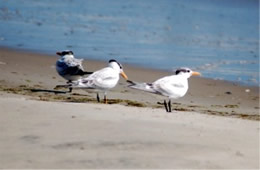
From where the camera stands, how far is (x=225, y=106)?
31.6 feet

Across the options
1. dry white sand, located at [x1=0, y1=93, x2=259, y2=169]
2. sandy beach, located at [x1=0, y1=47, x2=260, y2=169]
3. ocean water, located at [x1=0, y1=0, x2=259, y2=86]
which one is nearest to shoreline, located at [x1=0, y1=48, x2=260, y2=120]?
ocean water, located at [x1=0, y1=0, x2=259, y2=86]

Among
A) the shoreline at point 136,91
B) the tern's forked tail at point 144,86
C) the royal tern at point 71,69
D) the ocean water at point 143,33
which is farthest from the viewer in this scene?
the ocean water at point 143,33

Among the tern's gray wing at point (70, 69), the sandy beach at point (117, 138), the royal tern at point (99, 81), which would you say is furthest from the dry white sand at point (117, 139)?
the tern's gray wing at point (70, 69)

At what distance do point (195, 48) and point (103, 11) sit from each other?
22.0 feet

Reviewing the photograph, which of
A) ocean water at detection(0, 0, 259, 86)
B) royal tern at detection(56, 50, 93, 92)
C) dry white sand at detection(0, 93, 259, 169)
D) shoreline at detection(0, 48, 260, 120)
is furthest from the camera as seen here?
ocean water at detection(0, 0, 259, 86)

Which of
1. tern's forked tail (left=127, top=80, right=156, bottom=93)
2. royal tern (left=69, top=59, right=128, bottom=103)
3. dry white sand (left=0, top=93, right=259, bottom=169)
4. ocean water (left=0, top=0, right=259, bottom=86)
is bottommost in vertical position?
dry white sand (left=0, top=93, right=259, bottom=169)

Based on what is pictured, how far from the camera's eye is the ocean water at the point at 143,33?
13.7 m

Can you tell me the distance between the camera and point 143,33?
56.2 ft

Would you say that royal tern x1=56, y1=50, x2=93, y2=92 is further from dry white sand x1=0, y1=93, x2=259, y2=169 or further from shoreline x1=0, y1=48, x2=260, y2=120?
dry white sand x1=0, y1=93, x2=259, y2=169

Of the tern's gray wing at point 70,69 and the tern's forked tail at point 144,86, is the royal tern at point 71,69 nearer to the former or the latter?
the tern's gray wing at point 70,69

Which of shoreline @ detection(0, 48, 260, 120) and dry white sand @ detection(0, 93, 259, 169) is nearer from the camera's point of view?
dry white sand @ detection(0, 93, 259, 169)

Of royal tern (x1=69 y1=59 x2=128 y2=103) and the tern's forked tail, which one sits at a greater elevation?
royal tern (x1=69 y1=59 x2=128 y2=103)

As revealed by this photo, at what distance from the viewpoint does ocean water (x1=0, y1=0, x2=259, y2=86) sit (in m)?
13.7

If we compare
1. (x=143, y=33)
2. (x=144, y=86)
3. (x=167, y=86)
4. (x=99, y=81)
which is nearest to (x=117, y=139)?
(x=144, y=86)
